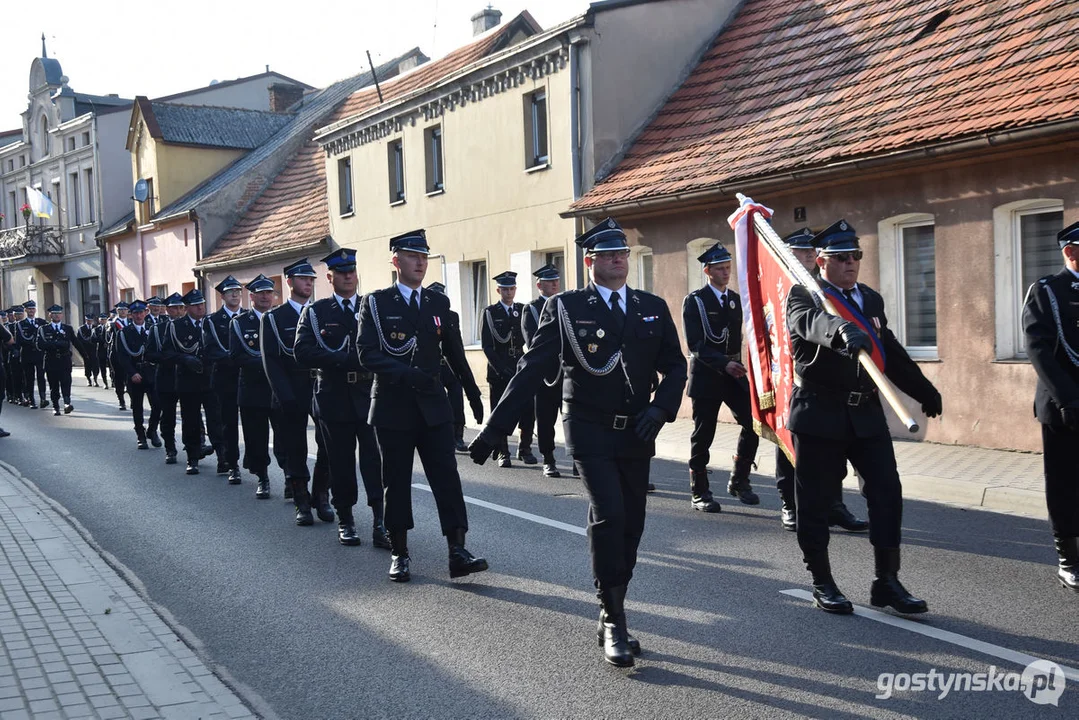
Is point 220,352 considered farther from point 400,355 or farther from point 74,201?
point 74,201

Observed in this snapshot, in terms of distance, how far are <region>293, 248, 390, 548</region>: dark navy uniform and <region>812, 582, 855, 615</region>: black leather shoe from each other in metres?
3.38

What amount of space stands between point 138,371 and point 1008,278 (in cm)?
1115

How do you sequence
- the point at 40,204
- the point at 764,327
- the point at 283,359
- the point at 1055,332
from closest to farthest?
the point at 1055,332 → the point at 764,327 → the point at 283,359 → the point at 40,204

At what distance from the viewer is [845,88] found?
15492 millimetres

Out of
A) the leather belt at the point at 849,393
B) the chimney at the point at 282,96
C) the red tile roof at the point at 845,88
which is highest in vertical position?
the chimney at the point at 282,96

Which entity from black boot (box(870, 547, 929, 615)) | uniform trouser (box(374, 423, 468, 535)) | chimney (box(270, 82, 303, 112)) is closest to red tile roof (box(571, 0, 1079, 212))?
black boot (box(870, 547, 929, 615))

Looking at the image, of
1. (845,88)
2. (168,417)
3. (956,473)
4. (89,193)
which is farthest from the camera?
(89,193)

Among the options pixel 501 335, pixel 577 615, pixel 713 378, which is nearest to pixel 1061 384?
pixel 577 615

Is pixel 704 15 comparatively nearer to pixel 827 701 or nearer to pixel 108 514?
pixel 108 514

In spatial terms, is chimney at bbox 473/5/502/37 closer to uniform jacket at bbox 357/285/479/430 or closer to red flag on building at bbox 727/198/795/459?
red flag on building at bbox 727/198/795/459

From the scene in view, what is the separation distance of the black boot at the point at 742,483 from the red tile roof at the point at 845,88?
4.78 metres

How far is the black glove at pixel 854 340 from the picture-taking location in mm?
5175

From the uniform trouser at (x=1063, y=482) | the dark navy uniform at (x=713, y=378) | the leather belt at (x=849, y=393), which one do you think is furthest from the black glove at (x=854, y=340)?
the dark navy uniform at (x=713, y=378)

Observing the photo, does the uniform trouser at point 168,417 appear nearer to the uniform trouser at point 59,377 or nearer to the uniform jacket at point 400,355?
the uniform jacket at point 400,355
